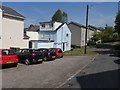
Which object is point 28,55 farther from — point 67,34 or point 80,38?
point 80,38

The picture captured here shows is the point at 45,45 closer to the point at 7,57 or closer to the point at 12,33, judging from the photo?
the point at 12,33

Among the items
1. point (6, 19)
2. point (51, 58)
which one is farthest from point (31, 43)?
point (51, 58)

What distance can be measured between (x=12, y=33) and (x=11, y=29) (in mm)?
578

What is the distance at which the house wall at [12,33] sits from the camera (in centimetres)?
3195

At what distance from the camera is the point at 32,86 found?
37.5 feet

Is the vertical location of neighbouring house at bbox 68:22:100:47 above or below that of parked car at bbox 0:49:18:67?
above

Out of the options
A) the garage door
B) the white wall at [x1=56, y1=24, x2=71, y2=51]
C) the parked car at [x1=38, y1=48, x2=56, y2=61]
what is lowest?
the parked car at [x1=38, y1=48, x2=56, y2=61]

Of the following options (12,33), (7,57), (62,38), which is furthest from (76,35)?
(7,57)

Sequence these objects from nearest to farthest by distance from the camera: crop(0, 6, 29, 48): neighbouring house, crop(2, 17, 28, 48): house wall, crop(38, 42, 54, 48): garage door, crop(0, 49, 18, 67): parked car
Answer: crop(0, 49, 18, 67): parked car → crop(0, 6, 29, 48): neighbouring house → crop(2, 17, 28, 48): house wall → crop(38, 42, 54, 48): garage door

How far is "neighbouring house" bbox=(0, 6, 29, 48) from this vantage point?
31.6 metres

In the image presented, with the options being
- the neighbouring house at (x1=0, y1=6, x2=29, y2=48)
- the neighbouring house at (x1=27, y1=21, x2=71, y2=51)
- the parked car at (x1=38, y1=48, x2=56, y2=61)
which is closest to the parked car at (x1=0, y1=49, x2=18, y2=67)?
the parked car at (x1=38, y1=48, x2=56, y2=61)

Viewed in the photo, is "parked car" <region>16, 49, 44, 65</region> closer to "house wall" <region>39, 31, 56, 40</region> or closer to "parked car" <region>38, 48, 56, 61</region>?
"parked car" <region>38, 48, 56, 61</region>

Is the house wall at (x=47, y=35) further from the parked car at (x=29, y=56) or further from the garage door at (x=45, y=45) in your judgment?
the parked car at (x=29, y=56)

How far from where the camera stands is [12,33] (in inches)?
1339
